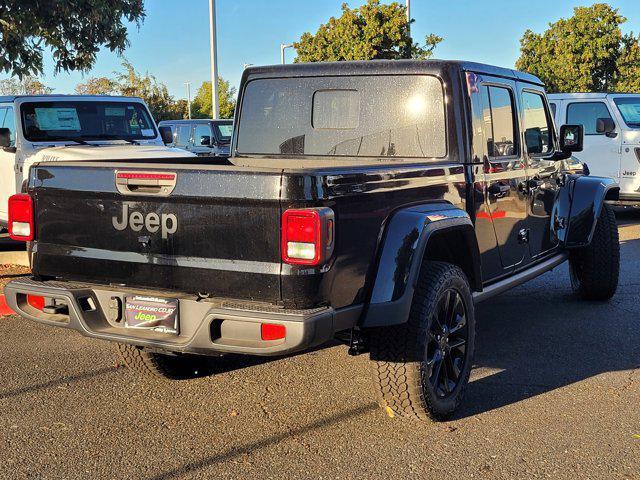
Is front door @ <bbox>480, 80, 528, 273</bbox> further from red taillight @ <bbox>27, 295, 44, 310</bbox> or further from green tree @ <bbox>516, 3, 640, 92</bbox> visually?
green tree @ <bbox>516, 3, 640, 92</bbox>

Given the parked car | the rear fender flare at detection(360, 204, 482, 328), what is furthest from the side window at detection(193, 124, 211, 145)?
the rear fender flare at detection(360, 204, 482, 328)

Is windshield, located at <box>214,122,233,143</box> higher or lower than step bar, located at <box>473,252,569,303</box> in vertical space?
higher

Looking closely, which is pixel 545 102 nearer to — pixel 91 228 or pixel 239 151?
pixel 239 151

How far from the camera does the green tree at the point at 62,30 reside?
739cm

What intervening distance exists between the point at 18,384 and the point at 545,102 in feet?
14.0

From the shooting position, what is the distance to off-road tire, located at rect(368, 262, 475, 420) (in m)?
3.93

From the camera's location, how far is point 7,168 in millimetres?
9117

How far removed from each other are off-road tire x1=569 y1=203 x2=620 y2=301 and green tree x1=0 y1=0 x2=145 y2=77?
199 inches

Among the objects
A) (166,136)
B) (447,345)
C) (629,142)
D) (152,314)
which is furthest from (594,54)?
(152,314)

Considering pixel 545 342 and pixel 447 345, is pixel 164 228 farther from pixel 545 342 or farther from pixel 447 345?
pixel 545 342

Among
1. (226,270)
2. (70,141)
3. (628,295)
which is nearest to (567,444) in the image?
(226,270)

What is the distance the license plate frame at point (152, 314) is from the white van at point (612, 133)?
10.0 metres

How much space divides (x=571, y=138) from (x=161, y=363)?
11.7 ft

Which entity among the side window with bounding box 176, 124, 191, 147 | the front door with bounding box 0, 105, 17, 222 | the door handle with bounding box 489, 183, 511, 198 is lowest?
the door handle with bounding box 489, 183, 511, 198
